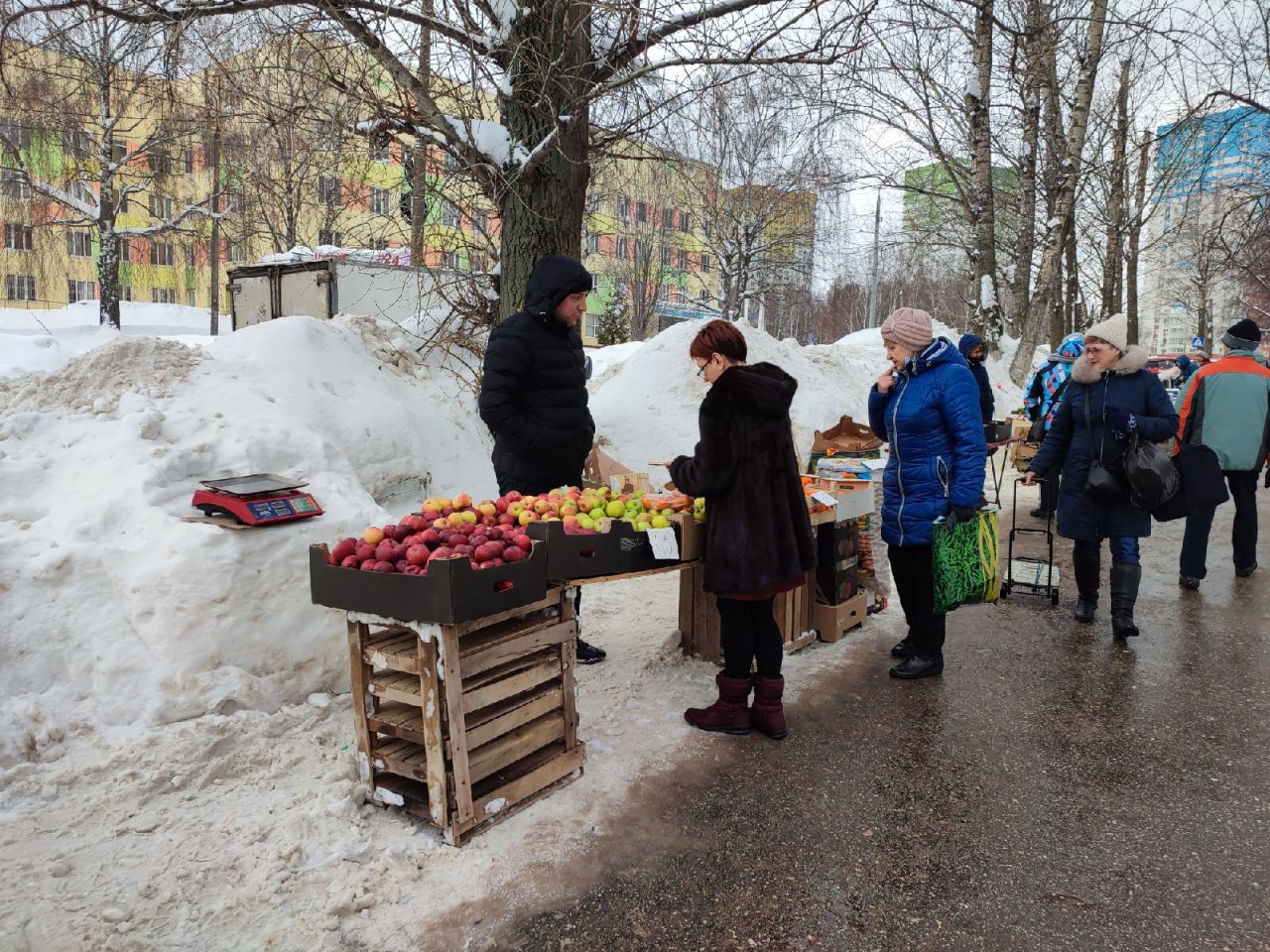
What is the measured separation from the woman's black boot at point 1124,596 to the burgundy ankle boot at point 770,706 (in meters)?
2.91

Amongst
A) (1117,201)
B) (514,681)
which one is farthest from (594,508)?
(1117,201)

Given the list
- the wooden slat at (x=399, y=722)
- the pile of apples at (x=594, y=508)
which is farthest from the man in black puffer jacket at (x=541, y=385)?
the wooden slat at (x=399, y=722)

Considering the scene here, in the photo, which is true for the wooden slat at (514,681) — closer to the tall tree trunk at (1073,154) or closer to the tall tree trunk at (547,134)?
the tall tree trunk at (547,134)

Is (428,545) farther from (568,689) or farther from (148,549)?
(148,549)

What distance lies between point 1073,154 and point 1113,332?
9701 mm

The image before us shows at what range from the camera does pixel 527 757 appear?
11.0 ft

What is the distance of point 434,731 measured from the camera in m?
2.89

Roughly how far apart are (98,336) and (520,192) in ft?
48.2

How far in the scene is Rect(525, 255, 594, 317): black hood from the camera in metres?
4.27

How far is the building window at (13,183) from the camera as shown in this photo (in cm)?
1912

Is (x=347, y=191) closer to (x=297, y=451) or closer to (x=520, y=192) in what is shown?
(x=520, y=192)

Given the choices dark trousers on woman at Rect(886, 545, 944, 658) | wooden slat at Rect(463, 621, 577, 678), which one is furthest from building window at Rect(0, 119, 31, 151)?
dark trousers on woman at Rect(886, 545, 944, 658)

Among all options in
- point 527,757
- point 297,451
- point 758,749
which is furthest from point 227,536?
point 758,749

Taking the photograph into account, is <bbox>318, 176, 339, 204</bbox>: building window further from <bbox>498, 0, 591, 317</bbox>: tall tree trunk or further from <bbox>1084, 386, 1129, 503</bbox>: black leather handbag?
<bbox>1084, 386, 1129, 503</bbox>: black leather handbag
